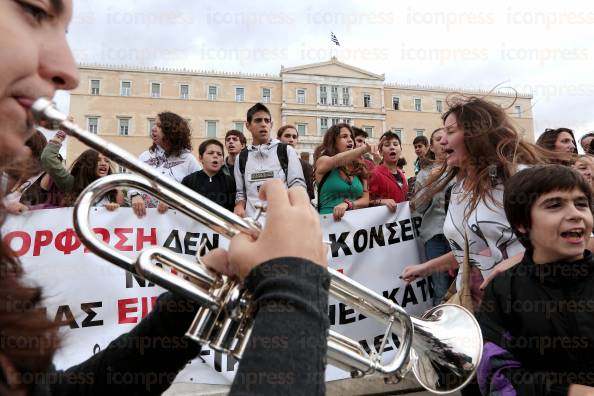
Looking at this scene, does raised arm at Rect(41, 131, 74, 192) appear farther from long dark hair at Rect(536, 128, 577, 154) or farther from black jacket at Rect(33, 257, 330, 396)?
long dark hair at Rect(536, 128, 577, 154)

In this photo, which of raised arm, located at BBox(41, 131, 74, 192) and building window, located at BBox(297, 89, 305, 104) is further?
building window, located at BBox(297, 89, 305, 104)

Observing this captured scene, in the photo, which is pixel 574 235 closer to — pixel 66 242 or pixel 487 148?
pixel 487 148

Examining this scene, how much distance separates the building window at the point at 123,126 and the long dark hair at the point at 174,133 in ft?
126

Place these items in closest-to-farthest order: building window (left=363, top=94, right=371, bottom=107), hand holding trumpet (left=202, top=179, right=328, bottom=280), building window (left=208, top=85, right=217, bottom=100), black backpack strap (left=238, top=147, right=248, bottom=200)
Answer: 1. hand holding trumpet (left=202, top=179, right=328, bottom=280)
2. black backpack strap (left=238, top=147, right=248, bottom=200)
3. building window (left=208, top=85, right=217, bottom=100)
4. building window (left=363, top=94, right=371, bottom=107)

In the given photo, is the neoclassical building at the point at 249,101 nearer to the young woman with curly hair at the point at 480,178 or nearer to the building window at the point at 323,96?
the building window at the point at 323,96

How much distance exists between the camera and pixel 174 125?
210 inches

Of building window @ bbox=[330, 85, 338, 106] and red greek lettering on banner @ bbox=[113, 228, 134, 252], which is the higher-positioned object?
building window @ bbox=[330, 85, 338, 106]

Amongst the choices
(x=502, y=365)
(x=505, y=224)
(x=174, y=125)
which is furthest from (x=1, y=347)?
(x=174, y=125)

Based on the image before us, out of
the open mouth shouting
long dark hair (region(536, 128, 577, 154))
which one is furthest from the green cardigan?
long dark hair (region(536, 128, 577, 154))

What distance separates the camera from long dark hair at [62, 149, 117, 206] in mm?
4617

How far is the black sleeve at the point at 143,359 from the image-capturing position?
4.56 feet

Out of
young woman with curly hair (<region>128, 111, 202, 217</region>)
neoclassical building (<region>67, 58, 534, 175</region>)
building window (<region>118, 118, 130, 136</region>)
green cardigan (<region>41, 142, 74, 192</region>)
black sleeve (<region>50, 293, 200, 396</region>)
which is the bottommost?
black sleeve (<region>50, 293, 200, 396</region>)

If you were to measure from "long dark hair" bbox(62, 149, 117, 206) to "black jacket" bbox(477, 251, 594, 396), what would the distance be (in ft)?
12.9

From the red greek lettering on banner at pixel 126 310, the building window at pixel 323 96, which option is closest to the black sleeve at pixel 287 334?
the red greek lettering on banner at pixel 126 310
